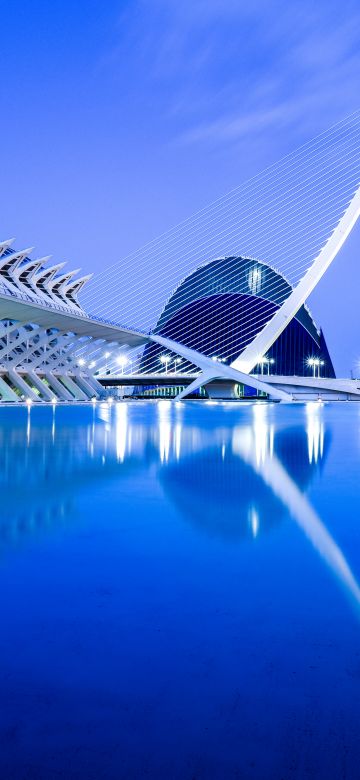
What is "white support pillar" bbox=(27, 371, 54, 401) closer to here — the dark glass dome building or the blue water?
the dark glass dome building

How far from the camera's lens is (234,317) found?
60156mm

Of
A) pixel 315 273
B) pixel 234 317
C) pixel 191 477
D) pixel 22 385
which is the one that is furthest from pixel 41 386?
pixel 191 477

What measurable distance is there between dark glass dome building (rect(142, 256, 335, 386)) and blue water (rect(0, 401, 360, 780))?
52.6 m

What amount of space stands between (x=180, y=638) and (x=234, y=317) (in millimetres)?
59358

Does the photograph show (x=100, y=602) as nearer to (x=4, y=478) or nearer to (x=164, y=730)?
(x=164, y=730)

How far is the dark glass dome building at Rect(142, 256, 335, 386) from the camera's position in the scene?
59.2m

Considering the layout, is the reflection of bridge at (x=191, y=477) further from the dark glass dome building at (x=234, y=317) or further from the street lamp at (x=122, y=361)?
the dark glass dome building at (x=234, y=317)

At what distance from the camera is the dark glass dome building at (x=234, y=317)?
194 ft

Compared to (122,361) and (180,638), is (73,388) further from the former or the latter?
(180,638)

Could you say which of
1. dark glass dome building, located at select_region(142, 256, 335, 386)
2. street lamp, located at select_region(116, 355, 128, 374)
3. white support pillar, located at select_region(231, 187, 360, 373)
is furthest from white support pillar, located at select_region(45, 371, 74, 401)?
dark glass dome building, located at select_region(142, 256, 335, 386)

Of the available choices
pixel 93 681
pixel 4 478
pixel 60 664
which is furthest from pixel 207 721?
pixel 4 478

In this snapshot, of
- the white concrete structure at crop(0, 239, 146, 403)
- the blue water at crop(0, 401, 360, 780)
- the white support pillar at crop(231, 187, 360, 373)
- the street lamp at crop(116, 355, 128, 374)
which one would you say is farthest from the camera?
the street lamp at crop(116, 355, 128, 374)

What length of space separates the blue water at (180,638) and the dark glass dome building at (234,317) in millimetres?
52634

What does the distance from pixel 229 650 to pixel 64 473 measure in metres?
4.06
